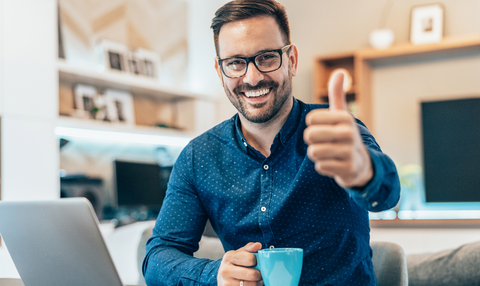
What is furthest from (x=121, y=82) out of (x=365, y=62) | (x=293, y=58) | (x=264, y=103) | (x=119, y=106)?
(x=264, y=103)

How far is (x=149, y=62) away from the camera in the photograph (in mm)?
4137

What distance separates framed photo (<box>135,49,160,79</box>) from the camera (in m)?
4.07

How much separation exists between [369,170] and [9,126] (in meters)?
2.59

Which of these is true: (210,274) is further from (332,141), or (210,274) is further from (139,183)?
(139,183)

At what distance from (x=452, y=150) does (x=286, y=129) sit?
2896 millimetres

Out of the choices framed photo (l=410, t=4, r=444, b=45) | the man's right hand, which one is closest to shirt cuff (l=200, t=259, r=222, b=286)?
the man's right hand

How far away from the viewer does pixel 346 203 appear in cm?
123

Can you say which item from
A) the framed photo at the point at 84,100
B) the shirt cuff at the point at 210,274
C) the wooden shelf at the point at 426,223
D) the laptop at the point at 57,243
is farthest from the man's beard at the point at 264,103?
the wooden shelf at the point at 426,223

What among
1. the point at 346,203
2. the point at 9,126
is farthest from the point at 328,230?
the point at 9,126

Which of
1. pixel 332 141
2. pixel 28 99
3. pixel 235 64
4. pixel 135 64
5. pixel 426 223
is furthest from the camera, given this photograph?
pixel 135 64

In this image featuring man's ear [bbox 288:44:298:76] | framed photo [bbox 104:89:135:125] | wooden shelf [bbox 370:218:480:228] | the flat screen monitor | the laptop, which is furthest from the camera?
framed photo [bbox 104:89:135:125]

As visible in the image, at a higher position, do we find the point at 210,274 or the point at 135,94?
Result: the point at 135,94

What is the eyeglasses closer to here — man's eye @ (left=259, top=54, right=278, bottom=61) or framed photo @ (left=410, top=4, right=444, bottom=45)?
man's eye @ (left=259, top=54, right=278, bottom=61)

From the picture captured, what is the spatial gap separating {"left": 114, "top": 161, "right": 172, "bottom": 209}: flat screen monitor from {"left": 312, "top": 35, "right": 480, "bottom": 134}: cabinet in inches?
59.7
